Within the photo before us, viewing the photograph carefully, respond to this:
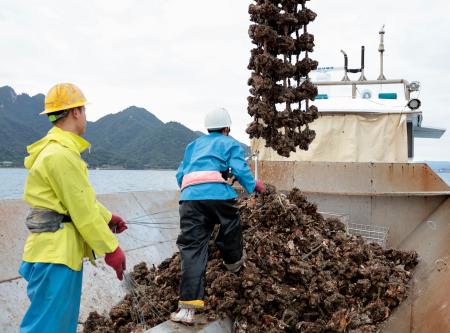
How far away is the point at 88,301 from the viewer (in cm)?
403

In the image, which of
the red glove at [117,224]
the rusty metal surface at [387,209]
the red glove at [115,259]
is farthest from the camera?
the rusty metal surface at [387,209]

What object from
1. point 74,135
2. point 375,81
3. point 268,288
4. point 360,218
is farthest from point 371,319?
point 375,81

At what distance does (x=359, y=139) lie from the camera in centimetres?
798

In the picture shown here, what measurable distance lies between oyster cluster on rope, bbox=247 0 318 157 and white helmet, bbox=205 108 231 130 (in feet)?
3.88

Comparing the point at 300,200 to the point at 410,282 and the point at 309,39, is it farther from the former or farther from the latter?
the point at 309,39

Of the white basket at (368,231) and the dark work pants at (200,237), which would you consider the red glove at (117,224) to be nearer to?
the dark work pants at (200,237)

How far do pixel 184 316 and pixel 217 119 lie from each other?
169 centimetres

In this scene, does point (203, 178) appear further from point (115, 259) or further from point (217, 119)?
point (115, 259)

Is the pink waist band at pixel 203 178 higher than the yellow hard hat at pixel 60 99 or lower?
lower

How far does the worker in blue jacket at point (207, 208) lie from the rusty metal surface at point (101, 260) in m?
1.13

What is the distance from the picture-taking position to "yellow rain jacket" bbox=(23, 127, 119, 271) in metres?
2.52

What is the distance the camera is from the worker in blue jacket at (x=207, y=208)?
11.4 feet

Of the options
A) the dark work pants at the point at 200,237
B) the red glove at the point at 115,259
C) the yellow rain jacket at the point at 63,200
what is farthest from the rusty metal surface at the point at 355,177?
the yellow rain jacket at the point at 63,200

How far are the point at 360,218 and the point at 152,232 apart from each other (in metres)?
3.22
